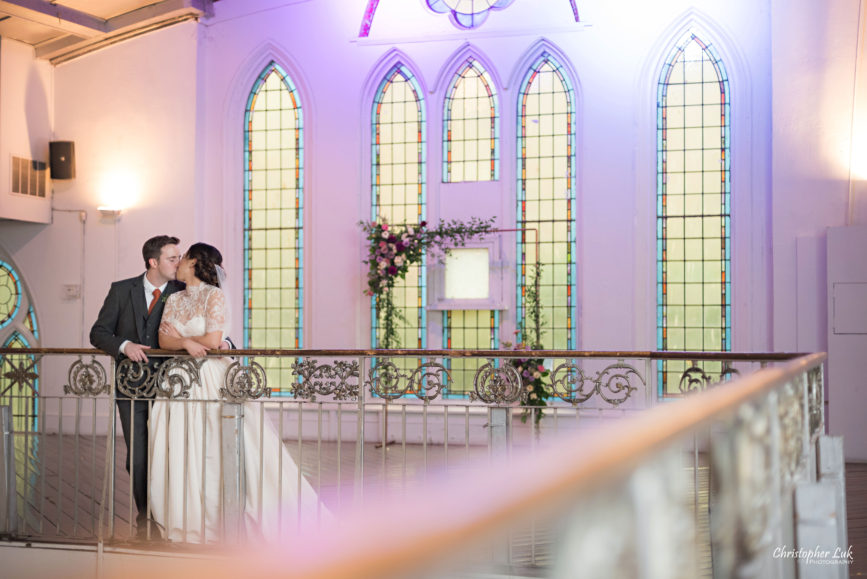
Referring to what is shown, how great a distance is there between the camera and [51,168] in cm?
1117

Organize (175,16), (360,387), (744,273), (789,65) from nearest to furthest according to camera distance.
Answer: (360,387)
(789,65)
(744,273)
(175,16)

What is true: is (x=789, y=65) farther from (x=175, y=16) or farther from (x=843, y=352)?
(x=175, y=16)

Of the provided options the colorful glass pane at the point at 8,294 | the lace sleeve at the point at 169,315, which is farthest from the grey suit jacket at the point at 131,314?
the colorful glass pane at the point at 8,294

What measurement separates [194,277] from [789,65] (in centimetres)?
667

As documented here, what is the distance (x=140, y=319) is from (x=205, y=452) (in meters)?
1.02

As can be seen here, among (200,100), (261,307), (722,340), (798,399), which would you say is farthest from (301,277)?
(798,399)

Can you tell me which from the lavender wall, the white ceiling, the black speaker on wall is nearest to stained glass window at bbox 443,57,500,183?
the lavender wall

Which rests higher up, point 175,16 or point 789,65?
point 175,16

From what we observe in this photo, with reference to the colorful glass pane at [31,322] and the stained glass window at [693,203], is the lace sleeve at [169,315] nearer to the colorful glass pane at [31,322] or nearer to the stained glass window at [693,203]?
the stained glass window at [693,203]

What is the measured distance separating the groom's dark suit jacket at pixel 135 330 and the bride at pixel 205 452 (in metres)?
0.16

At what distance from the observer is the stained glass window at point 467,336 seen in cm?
1044

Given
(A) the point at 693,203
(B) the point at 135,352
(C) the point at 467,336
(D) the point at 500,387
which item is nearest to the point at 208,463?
(B) the point at 135,352

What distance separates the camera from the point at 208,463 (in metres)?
5.46

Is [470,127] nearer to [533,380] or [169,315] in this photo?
[533,380]
